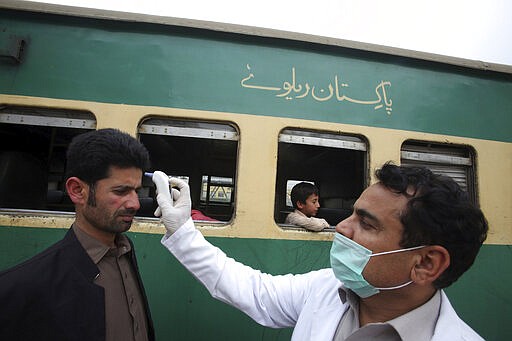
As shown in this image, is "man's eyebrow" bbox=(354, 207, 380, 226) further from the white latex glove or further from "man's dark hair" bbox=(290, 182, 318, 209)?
"man's dark hair" bbox=(290, 182, 318, 209)

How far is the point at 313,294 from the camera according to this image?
54.1 inches

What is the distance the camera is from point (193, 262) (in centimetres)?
144

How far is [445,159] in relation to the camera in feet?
8.14

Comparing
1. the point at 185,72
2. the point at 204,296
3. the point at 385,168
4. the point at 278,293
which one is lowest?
the point at 204,296

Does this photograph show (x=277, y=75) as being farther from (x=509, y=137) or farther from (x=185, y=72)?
(x=509, y=137)

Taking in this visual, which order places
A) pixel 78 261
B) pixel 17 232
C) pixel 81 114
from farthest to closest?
pixel 81 114, pixel 17 232, pixel 78 261

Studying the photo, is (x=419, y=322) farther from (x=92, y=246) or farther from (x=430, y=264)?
(x=92, y=246)

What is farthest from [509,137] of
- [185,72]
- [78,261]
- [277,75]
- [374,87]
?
[78,261]

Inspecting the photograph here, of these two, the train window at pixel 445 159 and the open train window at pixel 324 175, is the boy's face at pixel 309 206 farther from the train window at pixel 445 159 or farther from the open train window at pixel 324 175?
the train window at pixel 445 159

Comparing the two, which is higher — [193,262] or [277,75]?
[277,75]

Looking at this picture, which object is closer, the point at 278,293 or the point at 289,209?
the point at 278,293

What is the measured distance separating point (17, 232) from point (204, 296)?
1.18 meters

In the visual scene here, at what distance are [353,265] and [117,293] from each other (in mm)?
828

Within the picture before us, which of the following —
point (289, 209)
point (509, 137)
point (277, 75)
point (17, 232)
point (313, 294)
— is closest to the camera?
point (313, 294)
